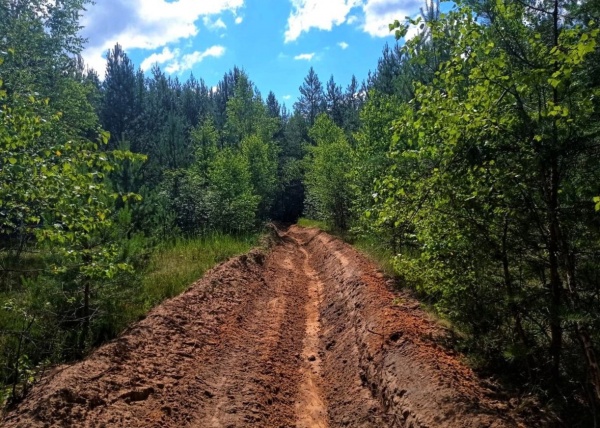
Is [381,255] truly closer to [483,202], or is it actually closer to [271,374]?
[271,374]

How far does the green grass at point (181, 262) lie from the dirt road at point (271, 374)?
2.29 ft

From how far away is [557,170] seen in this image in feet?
13.3

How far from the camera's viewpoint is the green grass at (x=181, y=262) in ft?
34.9

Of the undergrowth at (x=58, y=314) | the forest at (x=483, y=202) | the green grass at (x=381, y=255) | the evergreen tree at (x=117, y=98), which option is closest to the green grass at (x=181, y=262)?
the undergrowth at (x=58, y=314)

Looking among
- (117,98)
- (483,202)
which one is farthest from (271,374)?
(117,98)

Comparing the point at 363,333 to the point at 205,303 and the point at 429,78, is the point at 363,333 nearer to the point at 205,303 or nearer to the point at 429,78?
the point at 205,303

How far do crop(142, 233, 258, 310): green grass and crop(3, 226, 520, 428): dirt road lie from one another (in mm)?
697

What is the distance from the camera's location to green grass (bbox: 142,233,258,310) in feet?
34.9

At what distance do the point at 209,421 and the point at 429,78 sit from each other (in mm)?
20569

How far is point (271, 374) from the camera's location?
716 centimetres

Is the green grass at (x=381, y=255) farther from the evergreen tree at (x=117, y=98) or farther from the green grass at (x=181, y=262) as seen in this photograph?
the evergreen tree at (x=117, y=98)

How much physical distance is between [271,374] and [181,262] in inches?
307

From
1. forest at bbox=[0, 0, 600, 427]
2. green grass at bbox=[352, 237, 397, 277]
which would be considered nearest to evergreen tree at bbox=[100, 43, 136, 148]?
green grass at bbox=[352, 237, 397, 277]

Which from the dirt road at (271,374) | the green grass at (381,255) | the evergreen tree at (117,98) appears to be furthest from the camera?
the evergreen tree at (117,98)
